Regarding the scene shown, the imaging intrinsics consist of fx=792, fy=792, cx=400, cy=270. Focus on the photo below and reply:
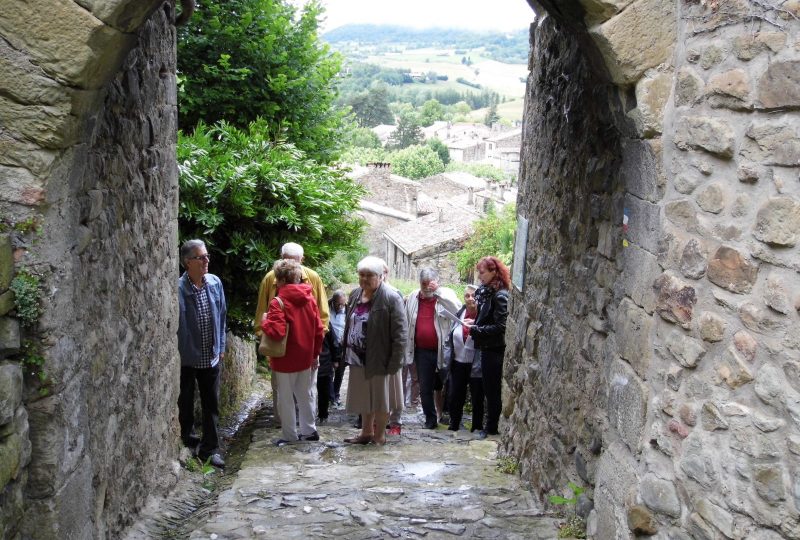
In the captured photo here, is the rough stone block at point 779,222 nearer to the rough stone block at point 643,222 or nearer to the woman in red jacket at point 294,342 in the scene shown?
the rough stone block at point 643,222

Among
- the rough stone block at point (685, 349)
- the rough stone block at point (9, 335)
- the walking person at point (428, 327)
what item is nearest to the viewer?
the rough stone block at point (685, 349)

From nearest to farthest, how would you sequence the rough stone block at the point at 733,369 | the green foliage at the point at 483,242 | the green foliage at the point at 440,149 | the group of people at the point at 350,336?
the rough stone block at the point at 733,369
the group of people at the point at 350,336
the green foliage at the point at 483,242
the green foliage at the point at 440,149

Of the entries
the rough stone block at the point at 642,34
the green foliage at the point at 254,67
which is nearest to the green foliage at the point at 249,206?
the green foliage at the point at 254,67

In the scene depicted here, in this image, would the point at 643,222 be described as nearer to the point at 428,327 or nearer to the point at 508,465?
the point at 508,465

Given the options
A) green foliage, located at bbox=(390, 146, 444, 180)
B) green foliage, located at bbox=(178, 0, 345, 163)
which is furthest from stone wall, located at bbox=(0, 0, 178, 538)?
green foliage, located at bbox=(390, 146, 444, 180)

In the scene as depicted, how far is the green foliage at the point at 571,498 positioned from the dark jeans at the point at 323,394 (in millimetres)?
3516

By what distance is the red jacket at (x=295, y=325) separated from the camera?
18.8 ft

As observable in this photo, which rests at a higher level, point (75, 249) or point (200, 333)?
point (75, 249)

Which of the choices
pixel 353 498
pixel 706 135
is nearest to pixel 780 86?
pixel 706 135

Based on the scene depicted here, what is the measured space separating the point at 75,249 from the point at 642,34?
2.27 meters

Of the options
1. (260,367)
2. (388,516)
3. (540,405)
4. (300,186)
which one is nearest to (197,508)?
(388,516)

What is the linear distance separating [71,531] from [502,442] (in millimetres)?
3466

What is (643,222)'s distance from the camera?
303 centimetres

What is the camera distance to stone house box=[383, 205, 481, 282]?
90.5 ft
